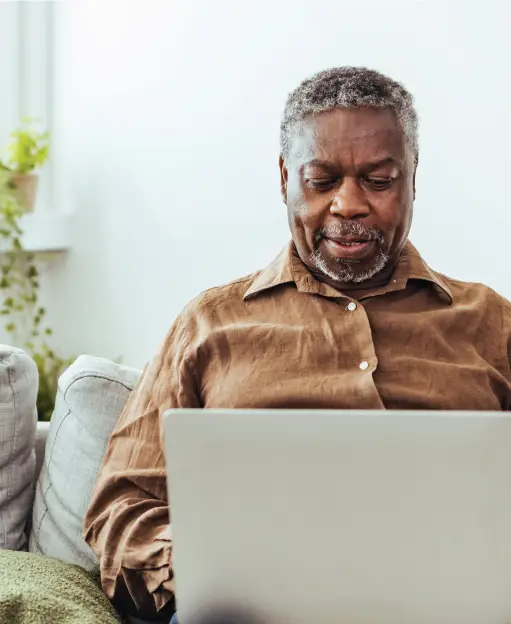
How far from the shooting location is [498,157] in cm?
234

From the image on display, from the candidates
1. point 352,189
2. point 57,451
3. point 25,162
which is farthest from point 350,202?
point 25,162

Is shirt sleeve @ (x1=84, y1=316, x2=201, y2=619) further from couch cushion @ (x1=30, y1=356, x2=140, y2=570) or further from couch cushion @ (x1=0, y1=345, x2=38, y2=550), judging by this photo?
couch cushion @ (x1=0, y1=345, x2=38, y2=550)

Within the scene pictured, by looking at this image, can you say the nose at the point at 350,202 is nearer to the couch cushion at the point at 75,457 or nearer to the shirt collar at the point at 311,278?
the shirt collar at the point at 311,278

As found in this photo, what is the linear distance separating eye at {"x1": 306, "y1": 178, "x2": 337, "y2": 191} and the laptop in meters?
0.64

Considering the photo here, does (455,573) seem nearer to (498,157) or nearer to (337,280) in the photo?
(337,280)

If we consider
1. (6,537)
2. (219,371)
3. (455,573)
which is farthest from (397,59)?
(455,573)

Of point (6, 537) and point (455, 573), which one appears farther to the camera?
point (6, 537)

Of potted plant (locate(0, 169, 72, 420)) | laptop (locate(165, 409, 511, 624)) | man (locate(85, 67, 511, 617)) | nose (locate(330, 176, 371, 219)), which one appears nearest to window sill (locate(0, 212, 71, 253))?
potted plant (locate(0, 169, 72, 420))

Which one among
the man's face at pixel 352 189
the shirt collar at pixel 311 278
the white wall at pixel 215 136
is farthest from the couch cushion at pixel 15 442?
the white wall at pixel 215 136

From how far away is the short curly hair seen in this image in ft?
4.75

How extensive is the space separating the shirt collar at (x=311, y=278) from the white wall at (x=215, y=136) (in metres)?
0.91

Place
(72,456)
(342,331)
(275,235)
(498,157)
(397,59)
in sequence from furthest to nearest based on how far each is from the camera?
(275,235) < (397,59) < (498,157) < (72,456) < (342,331)

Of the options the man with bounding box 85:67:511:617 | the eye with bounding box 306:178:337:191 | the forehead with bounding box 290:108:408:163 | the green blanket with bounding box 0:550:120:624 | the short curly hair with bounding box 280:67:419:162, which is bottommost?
the green blanket with bounding box 0:550:120:624

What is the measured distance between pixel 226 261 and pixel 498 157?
0.95m
